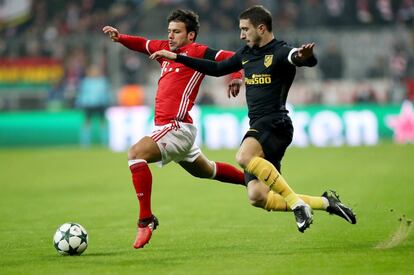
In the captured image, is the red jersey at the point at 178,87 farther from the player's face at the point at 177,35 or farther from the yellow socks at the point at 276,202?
the yellow socks at the point at 276,202

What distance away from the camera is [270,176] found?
27.8ft

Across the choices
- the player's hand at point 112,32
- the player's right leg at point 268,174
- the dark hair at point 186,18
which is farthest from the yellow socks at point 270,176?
the player's hand at point 112,32

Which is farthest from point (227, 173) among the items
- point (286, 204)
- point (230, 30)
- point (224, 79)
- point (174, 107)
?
point (230, 30)

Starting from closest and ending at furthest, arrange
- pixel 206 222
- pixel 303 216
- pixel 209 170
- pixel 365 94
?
1. pixel 303 216
2. pixel 209 170
3. pixel 206 222
4. pixel 365 94

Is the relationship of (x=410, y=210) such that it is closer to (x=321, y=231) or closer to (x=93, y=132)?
(x=321, y=231)

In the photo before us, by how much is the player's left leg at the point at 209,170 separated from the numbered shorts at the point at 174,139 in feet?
0.98

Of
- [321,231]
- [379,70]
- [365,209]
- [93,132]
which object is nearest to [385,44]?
[379,70]

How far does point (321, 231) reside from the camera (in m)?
9.89

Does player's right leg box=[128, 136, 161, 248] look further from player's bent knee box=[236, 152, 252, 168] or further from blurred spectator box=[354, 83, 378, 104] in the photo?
blurred spectator box=[354, 83, 378, 104]

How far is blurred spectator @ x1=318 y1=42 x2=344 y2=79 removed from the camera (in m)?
26.7

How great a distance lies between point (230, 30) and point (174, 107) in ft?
64.1

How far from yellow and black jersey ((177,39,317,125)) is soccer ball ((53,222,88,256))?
74.5 inches

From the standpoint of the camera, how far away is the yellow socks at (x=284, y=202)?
28.6 ft

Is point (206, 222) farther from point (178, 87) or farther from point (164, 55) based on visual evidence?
point (164, 55)
